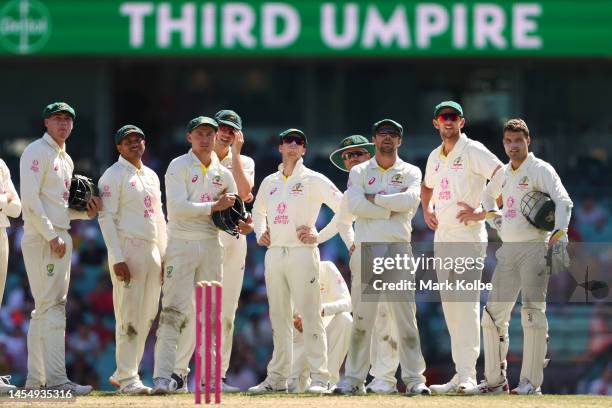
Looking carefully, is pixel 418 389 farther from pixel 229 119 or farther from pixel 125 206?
pixel 229 119

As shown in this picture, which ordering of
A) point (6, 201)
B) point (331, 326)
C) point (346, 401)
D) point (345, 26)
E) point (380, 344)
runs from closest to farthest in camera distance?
point (346, 401) → point (6, 201) → point (380, 344) → point (331, 326) → point (345, 26)

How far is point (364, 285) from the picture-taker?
38.4 ft

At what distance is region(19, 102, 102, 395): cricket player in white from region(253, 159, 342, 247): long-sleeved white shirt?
159cm

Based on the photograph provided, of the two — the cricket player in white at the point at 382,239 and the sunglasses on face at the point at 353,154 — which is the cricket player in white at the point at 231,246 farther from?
the cricket player in white at the point at 382,239

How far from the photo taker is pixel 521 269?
1178 centimetres

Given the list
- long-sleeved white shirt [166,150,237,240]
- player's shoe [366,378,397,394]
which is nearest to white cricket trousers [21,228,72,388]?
long-sleeved white shirt [166,150,237,240]

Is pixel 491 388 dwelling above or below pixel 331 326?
below

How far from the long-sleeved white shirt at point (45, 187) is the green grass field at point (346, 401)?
1.32 metres

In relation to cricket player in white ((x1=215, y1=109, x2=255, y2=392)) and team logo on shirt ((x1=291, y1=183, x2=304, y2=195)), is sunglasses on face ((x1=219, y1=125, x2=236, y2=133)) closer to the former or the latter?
cricket player in white ((x1=215, y1=109, x2=255, y2=392))

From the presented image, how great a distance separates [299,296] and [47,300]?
192 cm

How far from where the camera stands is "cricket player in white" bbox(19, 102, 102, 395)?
11594 millimetres

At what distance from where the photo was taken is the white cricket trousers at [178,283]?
11844mm

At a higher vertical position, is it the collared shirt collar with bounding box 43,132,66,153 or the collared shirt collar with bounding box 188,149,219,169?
the collared shirt collar with bounding box 43,132,66,153

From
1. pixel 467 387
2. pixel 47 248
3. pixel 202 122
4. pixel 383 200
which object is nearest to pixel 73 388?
pixel 47 248
